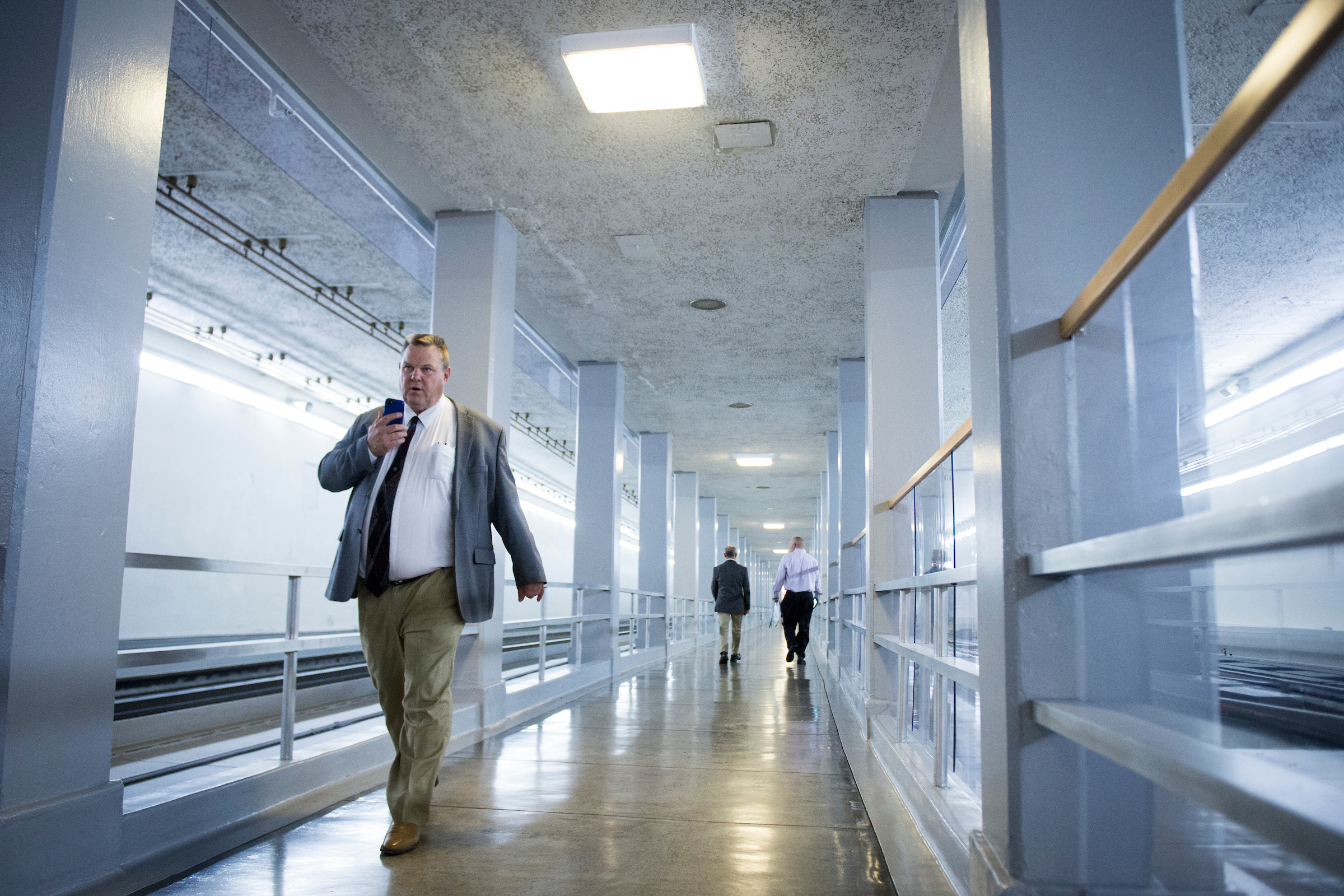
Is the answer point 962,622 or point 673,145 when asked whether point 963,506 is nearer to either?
point 962,622

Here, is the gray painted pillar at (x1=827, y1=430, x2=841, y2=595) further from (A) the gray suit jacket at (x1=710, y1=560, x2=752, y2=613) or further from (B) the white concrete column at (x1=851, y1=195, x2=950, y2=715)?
(B) the white concrete column at (x1=851, y1=195, x2=950, y2=715)

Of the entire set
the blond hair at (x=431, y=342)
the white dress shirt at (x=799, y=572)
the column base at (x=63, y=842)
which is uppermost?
the blond hair at (x=431, y=342)

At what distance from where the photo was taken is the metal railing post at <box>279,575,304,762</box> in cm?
311

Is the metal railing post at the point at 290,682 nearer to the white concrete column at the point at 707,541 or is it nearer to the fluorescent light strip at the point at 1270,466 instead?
the fluorescent light strip at the point at 1270,466

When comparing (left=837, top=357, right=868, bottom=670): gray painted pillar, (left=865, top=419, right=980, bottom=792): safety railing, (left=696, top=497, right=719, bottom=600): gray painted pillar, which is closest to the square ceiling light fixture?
(left=865, top=419, right=980, bottom=792): safety railing

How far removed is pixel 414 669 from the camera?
2.68 m

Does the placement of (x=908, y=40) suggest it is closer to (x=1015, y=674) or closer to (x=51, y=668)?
(x=1015, y=674)

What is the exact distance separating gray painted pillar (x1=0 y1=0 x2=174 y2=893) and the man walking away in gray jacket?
8747 mm

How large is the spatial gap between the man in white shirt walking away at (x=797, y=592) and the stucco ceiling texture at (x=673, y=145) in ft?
9.35

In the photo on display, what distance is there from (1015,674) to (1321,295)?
80cm

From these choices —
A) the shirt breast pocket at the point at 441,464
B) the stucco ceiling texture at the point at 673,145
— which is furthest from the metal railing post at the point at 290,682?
the stucco ceiling texture at the point at 673,145

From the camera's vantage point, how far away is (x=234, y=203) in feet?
19.9

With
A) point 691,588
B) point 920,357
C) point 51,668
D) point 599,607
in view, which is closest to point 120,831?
point 51,668

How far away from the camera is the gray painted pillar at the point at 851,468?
834cm
